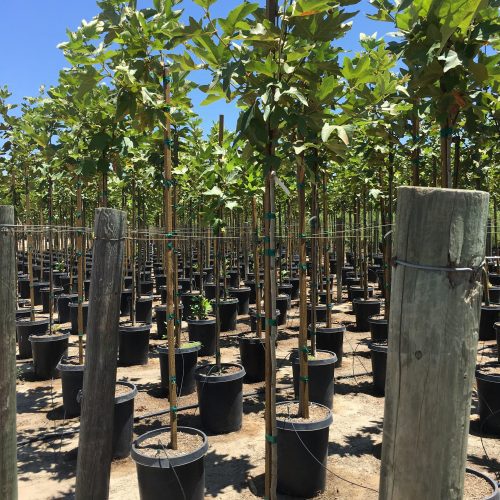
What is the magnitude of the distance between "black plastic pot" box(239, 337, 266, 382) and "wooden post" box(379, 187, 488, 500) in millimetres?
4635

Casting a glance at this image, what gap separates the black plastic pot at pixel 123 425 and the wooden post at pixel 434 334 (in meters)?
3.23

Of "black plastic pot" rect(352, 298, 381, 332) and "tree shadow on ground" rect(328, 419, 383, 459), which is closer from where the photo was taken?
"tree shadow on ground" rect(328, 419, 383, 459)

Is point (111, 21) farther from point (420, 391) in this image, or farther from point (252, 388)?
point (252, 388)

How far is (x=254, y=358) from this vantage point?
5.75 metres

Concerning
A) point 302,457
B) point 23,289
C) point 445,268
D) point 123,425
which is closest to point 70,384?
point 123,425

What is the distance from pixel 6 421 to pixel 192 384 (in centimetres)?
353

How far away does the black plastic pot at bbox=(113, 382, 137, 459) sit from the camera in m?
3.93

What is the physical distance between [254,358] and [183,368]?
38.1 inches

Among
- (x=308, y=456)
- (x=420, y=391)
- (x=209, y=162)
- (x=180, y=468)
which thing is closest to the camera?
(x=420, y=391)

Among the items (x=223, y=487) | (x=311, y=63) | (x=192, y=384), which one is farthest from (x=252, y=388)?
(x=311, y=63)

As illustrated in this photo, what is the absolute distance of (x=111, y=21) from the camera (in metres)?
2.53

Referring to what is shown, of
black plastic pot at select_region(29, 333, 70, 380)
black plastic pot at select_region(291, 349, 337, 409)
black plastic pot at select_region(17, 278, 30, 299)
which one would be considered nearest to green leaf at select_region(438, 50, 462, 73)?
black plastic pot at select_region(291, 349, 337, 409)

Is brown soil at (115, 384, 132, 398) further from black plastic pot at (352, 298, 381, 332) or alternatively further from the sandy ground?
black plastic pot at (352, 298, 381, 332)

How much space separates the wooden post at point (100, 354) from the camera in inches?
76.6
